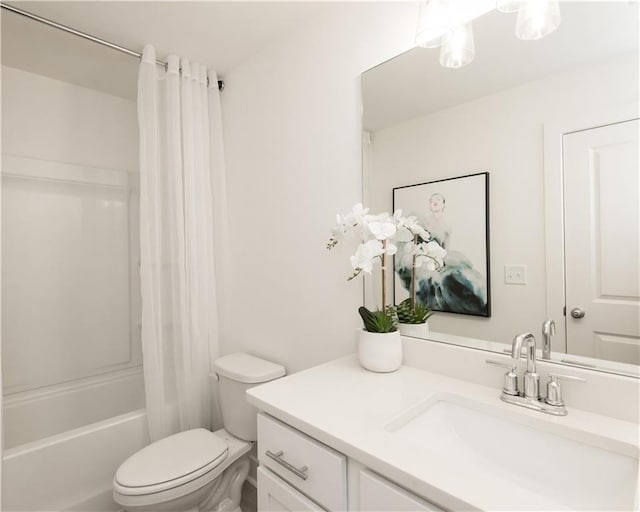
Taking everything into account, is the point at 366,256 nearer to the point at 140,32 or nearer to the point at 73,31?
the point at 140,32

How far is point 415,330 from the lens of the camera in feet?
4.07

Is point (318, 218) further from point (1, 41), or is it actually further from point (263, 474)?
point (1, 41)

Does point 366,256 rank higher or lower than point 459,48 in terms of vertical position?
lower

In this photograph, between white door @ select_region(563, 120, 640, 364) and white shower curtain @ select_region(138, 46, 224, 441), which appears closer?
white door @ select_region(563, 120, 640, 364)

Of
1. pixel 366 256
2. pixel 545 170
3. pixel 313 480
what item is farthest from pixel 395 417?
pixel 545 170

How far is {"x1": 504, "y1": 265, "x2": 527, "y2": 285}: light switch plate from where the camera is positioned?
3.33ft

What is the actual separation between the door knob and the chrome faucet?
0.12 meters

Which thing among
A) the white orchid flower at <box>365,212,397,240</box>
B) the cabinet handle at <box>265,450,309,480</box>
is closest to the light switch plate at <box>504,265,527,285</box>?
the white orchid flower at <box>365,212,397,240</box>

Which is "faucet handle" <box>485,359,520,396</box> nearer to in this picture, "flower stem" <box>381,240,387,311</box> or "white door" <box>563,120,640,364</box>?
"white door" <box>563,120,640,364</box>

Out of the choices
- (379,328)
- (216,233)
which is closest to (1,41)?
(216,233)

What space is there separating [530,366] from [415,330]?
1.30ft

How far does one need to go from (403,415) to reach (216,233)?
1.51m

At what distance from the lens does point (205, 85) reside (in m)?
1.97

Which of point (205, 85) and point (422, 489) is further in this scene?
point (205, 85)
